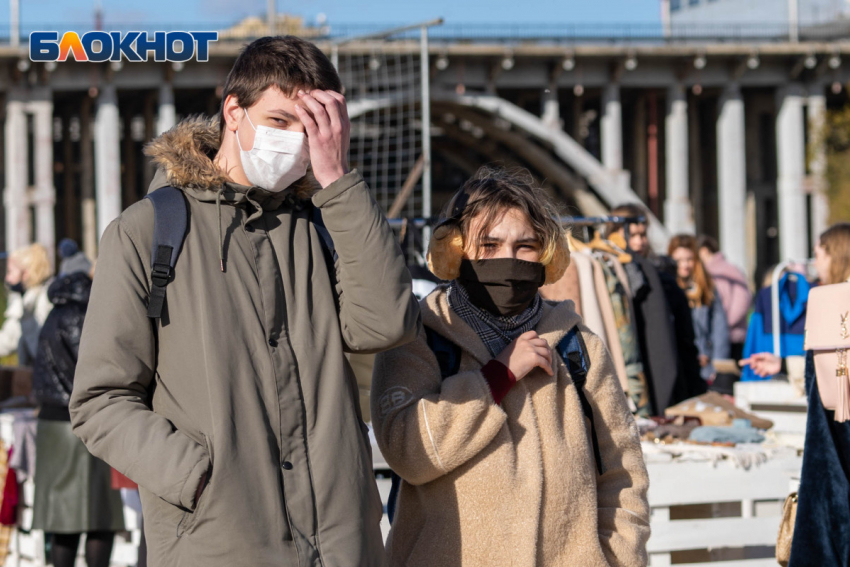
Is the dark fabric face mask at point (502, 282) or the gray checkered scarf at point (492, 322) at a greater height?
the dark fabric face mask at point (502, 282)

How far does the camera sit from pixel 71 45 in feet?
21.1

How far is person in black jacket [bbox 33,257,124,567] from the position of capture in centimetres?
597

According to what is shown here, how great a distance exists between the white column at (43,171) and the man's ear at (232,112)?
2881 cm

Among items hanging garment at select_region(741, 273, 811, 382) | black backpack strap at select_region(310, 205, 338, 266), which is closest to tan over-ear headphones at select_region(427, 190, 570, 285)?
black backpack strap at select_region(310, 205, 338, 266)

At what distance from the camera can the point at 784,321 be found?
8953 millimetres

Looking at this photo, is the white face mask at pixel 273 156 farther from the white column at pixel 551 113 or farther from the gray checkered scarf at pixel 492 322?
the white column at pixel 551 113

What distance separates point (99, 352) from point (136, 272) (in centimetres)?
19

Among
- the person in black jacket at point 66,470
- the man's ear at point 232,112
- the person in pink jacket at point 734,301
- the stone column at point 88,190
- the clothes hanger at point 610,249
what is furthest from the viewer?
the stone column at point 88,190

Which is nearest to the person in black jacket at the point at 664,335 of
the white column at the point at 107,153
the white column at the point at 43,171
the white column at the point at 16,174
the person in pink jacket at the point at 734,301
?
the person in pink jacket at the point at 734,301

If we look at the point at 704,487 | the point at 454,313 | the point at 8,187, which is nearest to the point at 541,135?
the point at 8,187

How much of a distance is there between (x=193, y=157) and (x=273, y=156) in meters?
0.20

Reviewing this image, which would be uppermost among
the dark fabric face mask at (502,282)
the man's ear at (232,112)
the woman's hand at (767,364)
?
the man's ear at (232,112)

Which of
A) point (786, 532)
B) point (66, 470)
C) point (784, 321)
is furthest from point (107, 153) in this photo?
point (786, 532)

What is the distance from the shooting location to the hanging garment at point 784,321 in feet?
28.8
